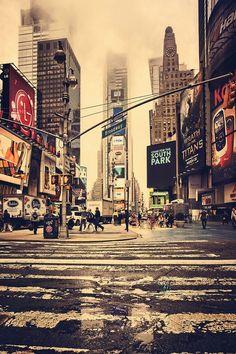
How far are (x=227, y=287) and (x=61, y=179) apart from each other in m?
14.2

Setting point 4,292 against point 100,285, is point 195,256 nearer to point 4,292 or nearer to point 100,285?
point 100,285

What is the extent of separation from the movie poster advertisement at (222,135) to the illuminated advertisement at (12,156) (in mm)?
31440

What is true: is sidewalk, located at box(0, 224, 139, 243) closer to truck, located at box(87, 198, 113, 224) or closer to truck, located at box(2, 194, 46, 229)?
truck, located at box(2, 194, 46, 229)

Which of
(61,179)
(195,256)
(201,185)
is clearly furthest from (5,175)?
(201,185)

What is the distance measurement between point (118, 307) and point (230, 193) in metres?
57.6

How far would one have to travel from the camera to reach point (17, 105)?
194 ft

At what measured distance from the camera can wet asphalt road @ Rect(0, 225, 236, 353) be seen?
3.66 metres

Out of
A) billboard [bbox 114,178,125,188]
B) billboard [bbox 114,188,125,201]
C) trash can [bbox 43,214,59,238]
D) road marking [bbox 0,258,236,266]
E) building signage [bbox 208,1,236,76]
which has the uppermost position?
building signage [bbox 208,1,236,76]

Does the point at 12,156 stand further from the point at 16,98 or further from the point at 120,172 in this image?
the point at 120,172

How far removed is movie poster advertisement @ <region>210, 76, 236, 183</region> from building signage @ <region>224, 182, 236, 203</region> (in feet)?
7.38

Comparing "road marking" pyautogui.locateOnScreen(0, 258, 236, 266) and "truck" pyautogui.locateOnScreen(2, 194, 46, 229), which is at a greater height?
"truck" pyautogui.locateOnScreen(2, 194, 46, 229)

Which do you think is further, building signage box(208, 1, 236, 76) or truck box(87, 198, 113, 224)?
building signage box(208, 1, 236, 76)

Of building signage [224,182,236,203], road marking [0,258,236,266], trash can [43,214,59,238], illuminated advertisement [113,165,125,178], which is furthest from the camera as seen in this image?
illuminated advertisement [113,165,125,178]

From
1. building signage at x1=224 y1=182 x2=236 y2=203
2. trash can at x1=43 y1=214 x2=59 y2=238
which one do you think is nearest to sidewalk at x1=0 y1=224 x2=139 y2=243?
trash can at x1=43 y1=214 x2=59 y2=238
